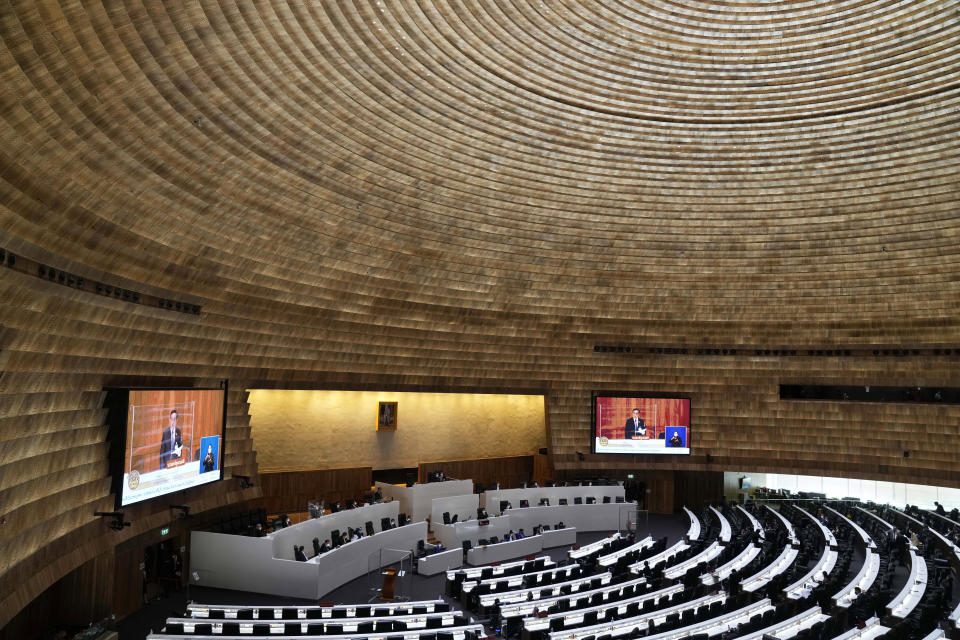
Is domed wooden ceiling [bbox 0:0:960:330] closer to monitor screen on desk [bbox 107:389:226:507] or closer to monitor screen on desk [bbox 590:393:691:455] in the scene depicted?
monitor screen on desk [bbox 107:389:226:507]

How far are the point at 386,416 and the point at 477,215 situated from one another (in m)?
8.23

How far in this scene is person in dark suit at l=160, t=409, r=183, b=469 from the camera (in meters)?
12.2

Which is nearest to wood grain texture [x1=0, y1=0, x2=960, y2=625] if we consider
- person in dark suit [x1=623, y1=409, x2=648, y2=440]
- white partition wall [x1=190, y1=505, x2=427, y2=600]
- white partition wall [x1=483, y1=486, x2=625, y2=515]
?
person in dark suit [x1=623, y1=409, x2=648, y2=440]

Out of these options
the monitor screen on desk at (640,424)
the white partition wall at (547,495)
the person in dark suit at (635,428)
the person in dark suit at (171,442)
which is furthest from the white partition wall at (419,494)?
the person in dark suit at (171,442)

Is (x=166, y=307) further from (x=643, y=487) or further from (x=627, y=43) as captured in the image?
(x=643, y=487)

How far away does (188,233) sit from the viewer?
36.9ft

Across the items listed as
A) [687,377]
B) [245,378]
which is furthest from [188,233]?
[687,377]

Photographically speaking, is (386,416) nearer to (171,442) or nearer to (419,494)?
(419,494)

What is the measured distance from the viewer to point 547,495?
2047 cm

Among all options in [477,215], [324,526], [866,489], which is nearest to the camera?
[477,215]

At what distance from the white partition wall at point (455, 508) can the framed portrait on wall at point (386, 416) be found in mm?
Result: 3421

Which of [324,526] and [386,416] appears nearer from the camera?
[324,526]

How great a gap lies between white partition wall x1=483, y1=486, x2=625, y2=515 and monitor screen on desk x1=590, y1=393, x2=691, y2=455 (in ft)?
4.41

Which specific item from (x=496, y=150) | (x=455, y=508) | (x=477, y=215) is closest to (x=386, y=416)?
(x=455, y=508)
